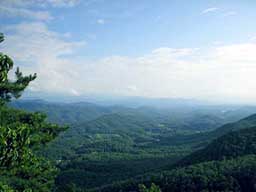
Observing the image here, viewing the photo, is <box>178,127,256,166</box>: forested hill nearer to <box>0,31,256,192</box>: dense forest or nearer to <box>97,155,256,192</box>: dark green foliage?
<box>0,31,256,192</box>: dense forest

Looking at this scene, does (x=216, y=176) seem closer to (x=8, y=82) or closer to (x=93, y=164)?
(x=8, y=82)

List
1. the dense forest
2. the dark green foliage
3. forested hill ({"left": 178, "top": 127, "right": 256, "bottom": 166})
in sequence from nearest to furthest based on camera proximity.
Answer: the dense forest
the dark green foliage
forested hill ({"left": 178, "top": 127, "right": 256, "bottom": 166})

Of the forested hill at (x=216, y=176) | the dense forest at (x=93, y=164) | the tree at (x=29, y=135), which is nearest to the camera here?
the dense forest at (x=93, y=164)

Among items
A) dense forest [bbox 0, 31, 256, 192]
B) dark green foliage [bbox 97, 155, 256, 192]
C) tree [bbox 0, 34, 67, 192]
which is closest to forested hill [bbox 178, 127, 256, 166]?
dense forest [bbox 0, 31, 256, 192]

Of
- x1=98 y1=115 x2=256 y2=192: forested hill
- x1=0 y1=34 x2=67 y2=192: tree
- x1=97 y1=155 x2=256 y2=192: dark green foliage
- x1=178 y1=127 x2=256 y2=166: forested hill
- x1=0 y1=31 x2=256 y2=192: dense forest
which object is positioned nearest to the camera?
x1=0 y1=31 x2=256 y2=192: dense forest

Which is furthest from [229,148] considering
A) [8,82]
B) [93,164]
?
[8,82]

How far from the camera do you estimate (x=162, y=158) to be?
512 ft

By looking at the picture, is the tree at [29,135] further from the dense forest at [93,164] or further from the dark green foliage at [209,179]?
the dark green foliage at [209,179]

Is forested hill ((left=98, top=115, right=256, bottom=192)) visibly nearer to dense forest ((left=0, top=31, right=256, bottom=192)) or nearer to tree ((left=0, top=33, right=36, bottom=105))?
dense forest ((left=0, top=31, right=256, bottom=192))

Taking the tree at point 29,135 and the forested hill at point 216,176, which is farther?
the forested hill at point 216,176

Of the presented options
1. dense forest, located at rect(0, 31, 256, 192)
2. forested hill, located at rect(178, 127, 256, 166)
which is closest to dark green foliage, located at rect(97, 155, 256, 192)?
dense forest, located at rect(0, 31, 256, 192)

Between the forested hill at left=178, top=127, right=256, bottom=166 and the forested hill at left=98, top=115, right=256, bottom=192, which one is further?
the forested hill at left=178, top=127, right=256, bottom=166

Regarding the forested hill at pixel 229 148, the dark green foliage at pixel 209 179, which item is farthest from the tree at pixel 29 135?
the forested hill at pixel 229 148

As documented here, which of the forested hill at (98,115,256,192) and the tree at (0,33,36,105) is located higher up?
the tree at (0,33,36,105)
